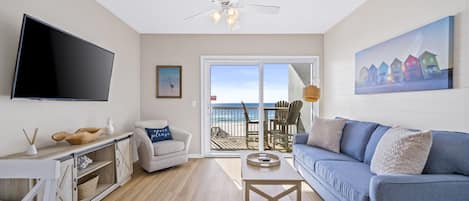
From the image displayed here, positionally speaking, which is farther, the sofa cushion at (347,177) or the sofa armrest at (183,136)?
the sofa armrest at (183,136)

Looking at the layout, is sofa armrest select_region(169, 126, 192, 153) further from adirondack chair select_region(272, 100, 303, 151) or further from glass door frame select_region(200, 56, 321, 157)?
adirondack chair select_region(272, 100, 303, 151)

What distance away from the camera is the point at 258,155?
2.90 meters

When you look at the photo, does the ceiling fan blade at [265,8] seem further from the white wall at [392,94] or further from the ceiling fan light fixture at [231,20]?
the white wall at [392,94]

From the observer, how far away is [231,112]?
4.98 metres

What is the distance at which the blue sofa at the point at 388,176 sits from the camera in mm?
1614

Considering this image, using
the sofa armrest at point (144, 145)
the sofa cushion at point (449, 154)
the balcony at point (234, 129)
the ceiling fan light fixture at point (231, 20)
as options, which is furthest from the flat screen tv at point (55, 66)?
the sofa cushion at point (449, 154)

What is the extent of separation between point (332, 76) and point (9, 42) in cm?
441

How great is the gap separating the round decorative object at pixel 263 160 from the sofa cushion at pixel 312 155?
455 millimetres

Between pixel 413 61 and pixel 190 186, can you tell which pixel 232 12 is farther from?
pixel 190 186

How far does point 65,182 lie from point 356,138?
309 centimetres

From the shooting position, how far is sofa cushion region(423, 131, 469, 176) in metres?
1.75

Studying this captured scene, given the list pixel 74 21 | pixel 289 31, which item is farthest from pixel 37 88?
pixel 289 31

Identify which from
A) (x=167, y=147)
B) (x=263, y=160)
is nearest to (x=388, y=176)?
(x=263, y=160)

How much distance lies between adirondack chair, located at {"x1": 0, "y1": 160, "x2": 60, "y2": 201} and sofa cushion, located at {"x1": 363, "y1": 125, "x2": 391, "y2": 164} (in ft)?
8.83
